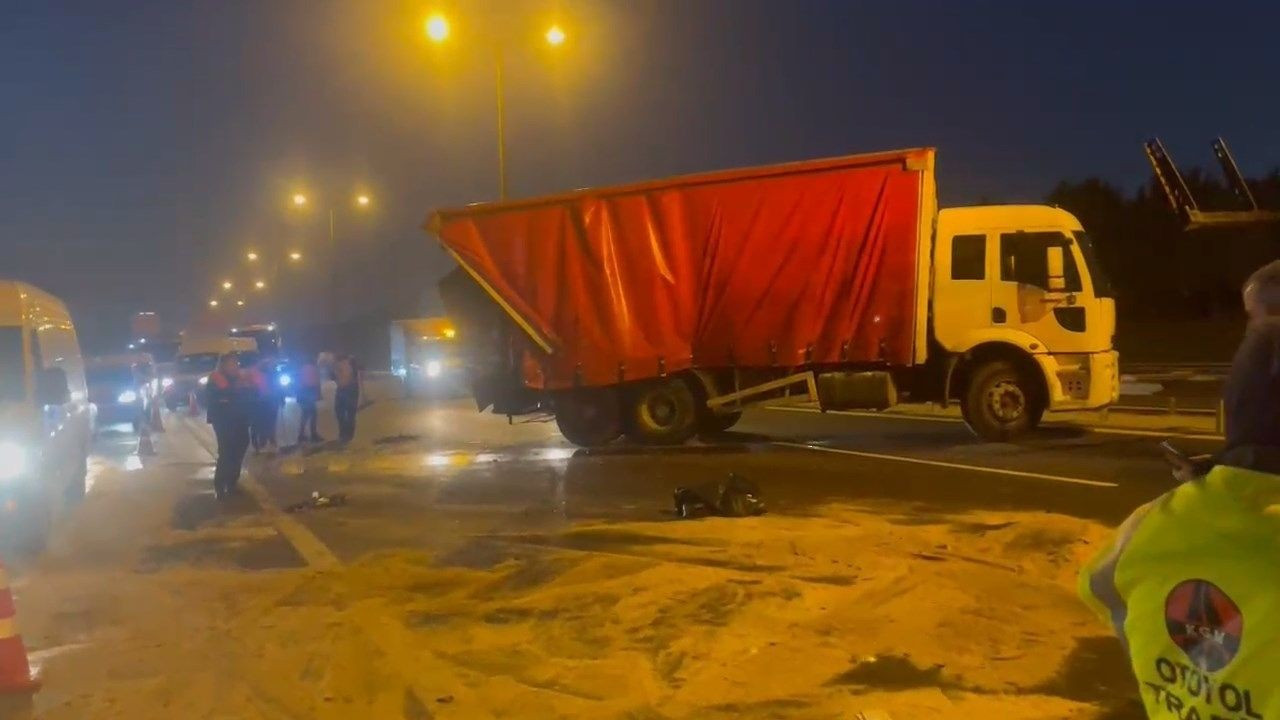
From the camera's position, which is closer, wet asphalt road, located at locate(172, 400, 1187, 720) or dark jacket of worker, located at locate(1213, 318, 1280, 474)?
dark jacket of worker, located at locate(1213, 318, 1280, 474)

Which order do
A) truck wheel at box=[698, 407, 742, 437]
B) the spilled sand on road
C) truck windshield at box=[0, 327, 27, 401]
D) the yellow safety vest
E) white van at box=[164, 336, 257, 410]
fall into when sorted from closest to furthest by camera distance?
the yellow safety vest → the spilled sand on road → truck windshield at box=[0, 327, 27, 401] → truck wheel at box=[698, 407, 742, 437] → white van at box=[164, 336, 257, 410]

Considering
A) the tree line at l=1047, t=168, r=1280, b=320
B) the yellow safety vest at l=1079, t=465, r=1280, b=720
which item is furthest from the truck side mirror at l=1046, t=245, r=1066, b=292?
the tree line at l=1047, t=168, r=1280, b=320

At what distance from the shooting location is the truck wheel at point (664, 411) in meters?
16.2

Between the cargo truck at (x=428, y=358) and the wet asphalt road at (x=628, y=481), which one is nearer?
the wet asphalt road at (x=628, y=481)

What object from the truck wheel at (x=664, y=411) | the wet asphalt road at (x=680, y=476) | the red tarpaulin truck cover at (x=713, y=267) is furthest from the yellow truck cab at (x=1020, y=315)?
the truck wheel at (x=664, y=411)

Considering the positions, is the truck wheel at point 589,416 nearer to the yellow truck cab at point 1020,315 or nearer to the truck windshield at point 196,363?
the yellow truck cab at point 1020,315

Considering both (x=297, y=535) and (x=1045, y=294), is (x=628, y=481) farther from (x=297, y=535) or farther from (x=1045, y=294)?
(x=1045, y=294)

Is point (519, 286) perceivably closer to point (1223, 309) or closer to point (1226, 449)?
point (1226, 449)

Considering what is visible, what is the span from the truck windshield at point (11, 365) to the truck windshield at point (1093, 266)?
12.2 meters

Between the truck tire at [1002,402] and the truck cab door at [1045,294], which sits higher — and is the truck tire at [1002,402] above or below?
below

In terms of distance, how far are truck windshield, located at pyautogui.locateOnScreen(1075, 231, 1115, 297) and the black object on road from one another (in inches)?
278

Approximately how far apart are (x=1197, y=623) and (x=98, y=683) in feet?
18.1

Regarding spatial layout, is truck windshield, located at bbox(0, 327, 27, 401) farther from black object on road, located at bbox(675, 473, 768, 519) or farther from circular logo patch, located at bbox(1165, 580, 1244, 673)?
A: circular logo patch, located at bbox(1165, 580, 1244, 673)

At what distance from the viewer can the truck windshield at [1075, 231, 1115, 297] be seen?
1513 cm
